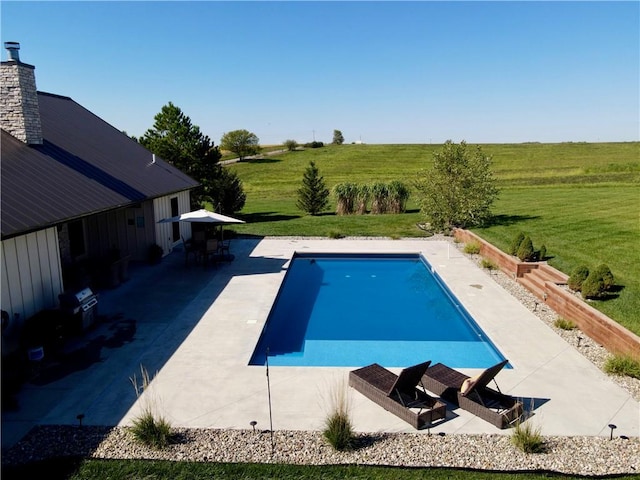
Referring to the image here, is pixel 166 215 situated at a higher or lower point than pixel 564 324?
higher

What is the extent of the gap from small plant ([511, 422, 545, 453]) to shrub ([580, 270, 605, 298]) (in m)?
6.19

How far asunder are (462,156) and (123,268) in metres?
15.1

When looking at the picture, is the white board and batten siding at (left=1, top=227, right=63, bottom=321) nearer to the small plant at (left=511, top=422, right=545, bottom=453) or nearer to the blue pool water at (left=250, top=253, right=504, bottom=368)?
the blue pool water at (left=250, top=253, right=504, bottom=368)

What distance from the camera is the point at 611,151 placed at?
80.6m

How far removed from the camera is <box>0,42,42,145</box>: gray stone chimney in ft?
37.5

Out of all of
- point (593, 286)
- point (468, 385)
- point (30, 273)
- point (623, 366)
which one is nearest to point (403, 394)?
point (468, 385)

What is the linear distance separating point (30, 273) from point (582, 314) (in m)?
11.3

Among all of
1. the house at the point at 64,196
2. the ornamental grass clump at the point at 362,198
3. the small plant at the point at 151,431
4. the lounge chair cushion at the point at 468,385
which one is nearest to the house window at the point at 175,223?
the house at the point at 64,196

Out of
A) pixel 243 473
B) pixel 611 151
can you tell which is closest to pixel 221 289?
pixel 243 473

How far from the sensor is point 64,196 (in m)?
10.6

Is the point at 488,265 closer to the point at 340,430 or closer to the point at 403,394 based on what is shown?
the point at 403,394

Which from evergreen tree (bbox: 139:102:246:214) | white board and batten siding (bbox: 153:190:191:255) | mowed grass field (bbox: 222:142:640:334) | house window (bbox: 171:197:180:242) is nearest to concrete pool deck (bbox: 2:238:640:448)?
mowed grass field (bbox: 222:142:640:334)

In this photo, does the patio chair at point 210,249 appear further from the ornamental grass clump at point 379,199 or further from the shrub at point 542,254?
the ornamental grass clump at point 379,199

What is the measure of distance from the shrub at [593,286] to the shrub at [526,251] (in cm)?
337
